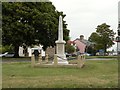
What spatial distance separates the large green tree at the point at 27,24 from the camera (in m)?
41.0

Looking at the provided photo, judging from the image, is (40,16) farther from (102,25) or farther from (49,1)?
(102,25)

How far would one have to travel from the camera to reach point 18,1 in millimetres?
44438

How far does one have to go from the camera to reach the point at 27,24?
4200 centimetres

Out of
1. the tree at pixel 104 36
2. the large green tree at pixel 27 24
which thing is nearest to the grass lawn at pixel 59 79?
the large green tree at pixel 27 24

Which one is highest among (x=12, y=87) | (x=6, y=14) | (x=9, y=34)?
(x=6, y=14)

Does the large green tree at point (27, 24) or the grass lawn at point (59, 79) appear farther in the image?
the large green tree at point (27, 24)

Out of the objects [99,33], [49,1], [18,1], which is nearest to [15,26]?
[18,1]

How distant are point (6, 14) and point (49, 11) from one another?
6.48 metres

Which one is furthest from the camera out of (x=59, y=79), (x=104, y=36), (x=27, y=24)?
(x=104, y=36)

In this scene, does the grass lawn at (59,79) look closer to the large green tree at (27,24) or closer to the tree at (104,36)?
the large green tree at (27,24)

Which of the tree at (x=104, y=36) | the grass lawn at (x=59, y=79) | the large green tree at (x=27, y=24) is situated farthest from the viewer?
the tree at (x=104, y=36)

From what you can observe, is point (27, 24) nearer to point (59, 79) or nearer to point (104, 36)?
point (104, 36)

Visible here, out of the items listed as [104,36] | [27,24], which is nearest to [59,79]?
[27,24]

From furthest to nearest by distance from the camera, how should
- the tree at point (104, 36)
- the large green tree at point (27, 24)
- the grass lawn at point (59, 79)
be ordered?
1. the tree at point (104, 36)
2. the large green tree at point (27, 24)
3. the grass lawn at point (59, 79)
